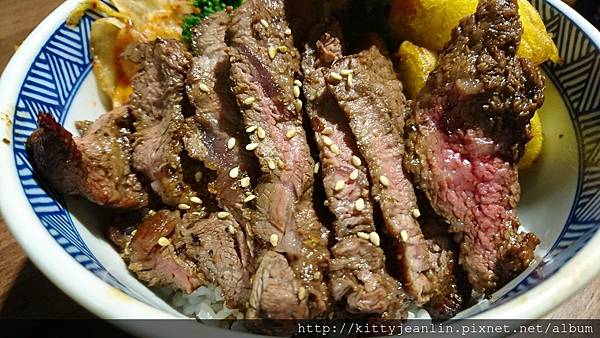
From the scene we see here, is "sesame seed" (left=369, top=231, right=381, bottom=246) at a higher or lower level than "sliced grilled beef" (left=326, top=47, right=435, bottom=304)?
lower

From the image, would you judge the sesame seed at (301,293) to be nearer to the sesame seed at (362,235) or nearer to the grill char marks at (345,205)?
the grill char marks at (345,205)

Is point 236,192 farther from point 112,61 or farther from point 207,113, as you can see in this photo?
point 112,61

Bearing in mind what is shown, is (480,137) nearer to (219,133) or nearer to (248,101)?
(248,101)

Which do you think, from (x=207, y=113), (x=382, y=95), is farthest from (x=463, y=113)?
(x=207, y=113)

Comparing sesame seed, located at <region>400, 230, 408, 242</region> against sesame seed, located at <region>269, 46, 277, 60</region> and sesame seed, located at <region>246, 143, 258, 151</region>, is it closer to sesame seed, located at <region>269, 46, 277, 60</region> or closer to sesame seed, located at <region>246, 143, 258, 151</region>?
sesame seed, located at <region>246, 143, 258, 151</region>

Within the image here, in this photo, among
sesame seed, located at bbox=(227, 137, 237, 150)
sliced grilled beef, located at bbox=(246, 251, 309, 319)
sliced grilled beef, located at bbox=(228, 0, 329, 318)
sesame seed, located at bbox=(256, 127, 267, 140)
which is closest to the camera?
sliced grilled beef, located at bbox=(246, 251, 309, 319)

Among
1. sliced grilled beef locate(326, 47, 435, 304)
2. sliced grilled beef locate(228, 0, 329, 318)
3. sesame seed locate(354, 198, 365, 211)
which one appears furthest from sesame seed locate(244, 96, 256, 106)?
sesame seed locate(354, 198, 365, 211)

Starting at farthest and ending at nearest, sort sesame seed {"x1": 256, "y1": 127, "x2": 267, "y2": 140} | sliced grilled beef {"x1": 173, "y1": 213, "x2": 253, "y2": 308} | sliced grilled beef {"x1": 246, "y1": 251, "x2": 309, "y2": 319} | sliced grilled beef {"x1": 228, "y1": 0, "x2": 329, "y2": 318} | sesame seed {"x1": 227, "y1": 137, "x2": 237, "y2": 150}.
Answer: sesame seed {"x1": 227, "y1": 137, "x2": 237, "y2": 150}
sesame seed {"x1": 256, "y1": 127, "x2": 267, "y2": 140}
sliced grilled beef {"x1": 173, "y1": 213, "x2": 253, "y2": 308}
sliced grilled beef {"x1": 228, "y1": 0, "x2": 329, "y2": 318}
sliced grilled beef {"x1": 246, "y1": 251, "x2": 309, "y2": 319}

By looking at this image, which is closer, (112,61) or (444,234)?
(444,234)
